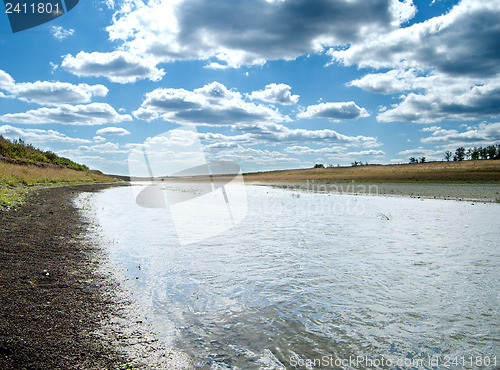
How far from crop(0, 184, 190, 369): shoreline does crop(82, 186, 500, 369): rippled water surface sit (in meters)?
0.46

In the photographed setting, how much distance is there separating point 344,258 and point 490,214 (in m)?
14.3

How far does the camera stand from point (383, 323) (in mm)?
5438

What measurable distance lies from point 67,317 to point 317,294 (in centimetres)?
467

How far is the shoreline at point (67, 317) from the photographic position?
155 inches

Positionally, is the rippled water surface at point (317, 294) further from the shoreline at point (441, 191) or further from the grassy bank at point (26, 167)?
the grassy bank at point (26, 167)

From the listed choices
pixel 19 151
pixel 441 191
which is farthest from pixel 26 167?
pixel 441 191

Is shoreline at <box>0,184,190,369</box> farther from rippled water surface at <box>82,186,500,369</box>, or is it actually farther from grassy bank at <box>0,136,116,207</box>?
grassy bank at <box>0,136,116,207</box>

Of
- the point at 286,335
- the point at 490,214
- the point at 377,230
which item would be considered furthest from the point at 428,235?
the point at 286,335

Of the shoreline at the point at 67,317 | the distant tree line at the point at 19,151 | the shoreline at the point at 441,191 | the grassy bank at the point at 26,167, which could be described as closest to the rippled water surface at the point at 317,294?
the shoreline at the point at 67,317

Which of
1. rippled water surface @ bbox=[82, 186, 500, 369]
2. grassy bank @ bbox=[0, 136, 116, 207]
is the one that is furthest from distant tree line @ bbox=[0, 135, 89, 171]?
rippled water surface @ bbox=[82, 186, 500, 369]

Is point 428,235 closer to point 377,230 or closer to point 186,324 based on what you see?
point 377,230

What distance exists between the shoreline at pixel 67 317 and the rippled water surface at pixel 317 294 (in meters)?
0.46

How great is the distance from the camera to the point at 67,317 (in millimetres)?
5008

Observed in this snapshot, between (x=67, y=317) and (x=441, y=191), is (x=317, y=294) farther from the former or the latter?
(x=441, y=191)
